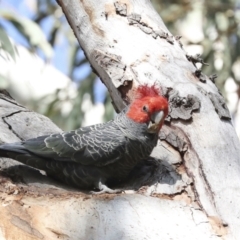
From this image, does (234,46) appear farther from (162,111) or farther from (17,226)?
(17,226)

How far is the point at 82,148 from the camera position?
2502 millimetres

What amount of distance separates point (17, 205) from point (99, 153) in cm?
46

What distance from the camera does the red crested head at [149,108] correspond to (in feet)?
8.15

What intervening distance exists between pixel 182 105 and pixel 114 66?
42 cm

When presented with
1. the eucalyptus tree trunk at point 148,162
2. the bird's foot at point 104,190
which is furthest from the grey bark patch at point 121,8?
the bird's foot at point 104,190

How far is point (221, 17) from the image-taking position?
5.96m

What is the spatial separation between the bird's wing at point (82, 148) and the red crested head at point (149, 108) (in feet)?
0.40

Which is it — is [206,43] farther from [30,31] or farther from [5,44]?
[5,44]

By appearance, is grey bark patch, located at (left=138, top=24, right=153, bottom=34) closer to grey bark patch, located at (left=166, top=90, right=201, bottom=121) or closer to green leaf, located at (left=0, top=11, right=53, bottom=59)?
grey bark patch, located at (left=166, top=90, right=201, bottom=121)

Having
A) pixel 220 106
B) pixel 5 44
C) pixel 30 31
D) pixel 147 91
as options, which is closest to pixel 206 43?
pixel 30 31

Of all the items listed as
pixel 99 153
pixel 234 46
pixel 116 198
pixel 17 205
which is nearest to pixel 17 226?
pixel 17 205

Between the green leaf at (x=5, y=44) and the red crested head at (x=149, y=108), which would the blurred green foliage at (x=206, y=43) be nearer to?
the green leaf at (x=5, y=44)

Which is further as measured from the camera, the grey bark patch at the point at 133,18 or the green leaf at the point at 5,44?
the green leaf at the point at 5,44

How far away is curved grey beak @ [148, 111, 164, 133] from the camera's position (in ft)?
8.16
